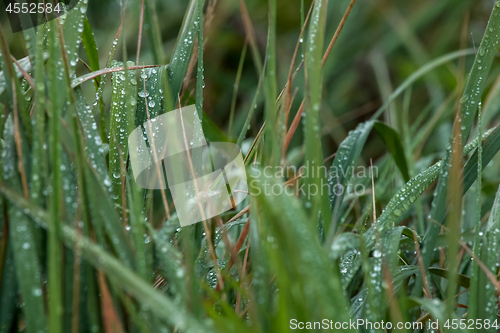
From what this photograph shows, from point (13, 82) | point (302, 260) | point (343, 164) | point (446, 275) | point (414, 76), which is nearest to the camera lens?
point (302, 260)

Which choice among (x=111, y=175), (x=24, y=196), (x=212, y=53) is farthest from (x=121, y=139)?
(x=212, y=53)

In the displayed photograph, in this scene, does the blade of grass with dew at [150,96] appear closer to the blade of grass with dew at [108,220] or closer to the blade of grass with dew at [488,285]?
the blade of grass with dew at [108,220]

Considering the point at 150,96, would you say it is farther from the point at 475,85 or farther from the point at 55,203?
the point at 475,85

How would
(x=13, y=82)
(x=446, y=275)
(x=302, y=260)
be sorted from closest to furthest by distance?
(x=302, y=260), (x=13, y=82), (x=446, y=275)

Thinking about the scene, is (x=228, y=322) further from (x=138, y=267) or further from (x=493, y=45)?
(x=493, y=45)

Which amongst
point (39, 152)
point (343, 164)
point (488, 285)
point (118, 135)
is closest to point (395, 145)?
point (343, 164)

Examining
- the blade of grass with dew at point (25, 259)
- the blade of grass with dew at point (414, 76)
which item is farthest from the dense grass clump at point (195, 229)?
the blade of grass with dew at point (414, 76)

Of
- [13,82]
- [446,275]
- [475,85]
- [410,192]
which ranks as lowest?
[446,275]

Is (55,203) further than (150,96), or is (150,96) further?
(150,96)
